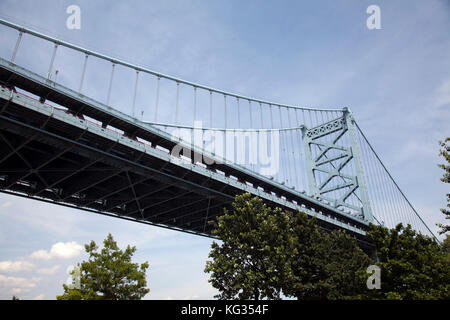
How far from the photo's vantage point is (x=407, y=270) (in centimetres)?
1941

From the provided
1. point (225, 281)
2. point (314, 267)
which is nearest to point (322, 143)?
point (314, 267)

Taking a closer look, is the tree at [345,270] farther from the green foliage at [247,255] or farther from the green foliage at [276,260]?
the green foliage at [247,255]

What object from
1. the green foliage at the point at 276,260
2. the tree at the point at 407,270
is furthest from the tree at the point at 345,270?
the tree at the point at 407,270

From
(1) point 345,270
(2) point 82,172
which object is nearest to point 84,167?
(2) point 82,172

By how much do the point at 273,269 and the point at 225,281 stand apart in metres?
3.75

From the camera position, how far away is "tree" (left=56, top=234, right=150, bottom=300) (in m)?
20.6

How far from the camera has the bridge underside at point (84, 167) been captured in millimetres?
23562

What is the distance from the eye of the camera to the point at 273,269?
22.0 metres

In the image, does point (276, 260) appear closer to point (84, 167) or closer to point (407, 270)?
point (407, 270)

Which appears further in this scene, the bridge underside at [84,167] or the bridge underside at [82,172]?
the bridge underside at [82,172]

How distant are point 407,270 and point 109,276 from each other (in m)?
20.7

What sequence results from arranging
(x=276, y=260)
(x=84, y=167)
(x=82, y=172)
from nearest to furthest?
(x=276, y=260), (x=84, y=167), (x=82, y=172)

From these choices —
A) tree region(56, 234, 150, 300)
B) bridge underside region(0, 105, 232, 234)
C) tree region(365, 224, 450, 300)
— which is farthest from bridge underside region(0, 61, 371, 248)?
tree region(365, 224, 450, 300)

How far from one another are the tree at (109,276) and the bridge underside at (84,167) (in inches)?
335
